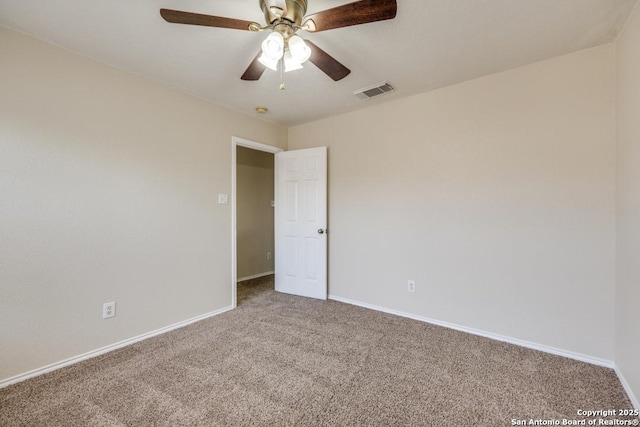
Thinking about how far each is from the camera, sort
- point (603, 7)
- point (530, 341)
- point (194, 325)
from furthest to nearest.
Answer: point (194, 325), point (530, 341), point (603, 7)

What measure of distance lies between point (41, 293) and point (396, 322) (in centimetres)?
298

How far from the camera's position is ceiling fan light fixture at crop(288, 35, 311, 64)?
5.04 feet

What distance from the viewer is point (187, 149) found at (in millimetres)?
2859

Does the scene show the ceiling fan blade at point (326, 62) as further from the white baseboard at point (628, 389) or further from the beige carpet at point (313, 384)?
the white baseboard at point (628, 389)

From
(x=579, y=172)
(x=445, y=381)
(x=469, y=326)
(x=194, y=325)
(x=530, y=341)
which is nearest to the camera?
(x=445, y=381)

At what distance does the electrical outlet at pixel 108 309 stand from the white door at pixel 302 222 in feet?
6.55

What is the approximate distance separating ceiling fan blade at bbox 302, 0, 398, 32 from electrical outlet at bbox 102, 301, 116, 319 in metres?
2.57

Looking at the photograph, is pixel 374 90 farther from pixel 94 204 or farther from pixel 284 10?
pixel 94 204

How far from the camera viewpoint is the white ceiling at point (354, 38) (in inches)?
66.2

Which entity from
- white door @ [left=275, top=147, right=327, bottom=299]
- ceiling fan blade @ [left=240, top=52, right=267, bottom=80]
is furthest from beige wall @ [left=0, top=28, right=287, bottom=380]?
ceiling fan blade @ [left=240, top=52, right=267, bottom=80]

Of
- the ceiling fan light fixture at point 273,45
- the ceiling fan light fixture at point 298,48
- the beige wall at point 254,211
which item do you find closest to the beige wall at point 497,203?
the ceiling fan light fixture at point 298,48

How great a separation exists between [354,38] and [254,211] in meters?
3.46

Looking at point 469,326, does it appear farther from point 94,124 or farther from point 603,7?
point 94,124

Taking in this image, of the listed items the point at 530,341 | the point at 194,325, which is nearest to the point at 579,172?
the point at 530,341
